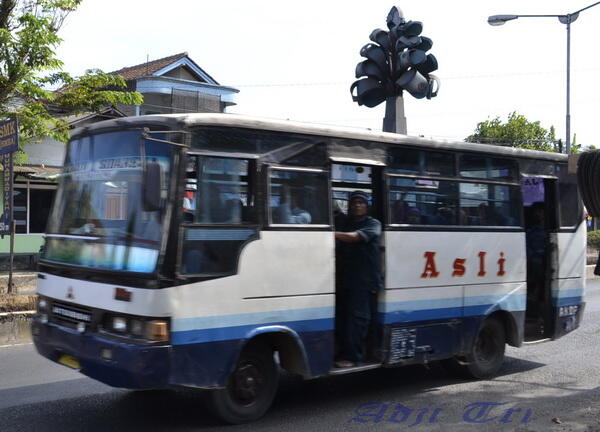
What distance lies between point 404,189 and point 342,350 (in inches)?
71.7

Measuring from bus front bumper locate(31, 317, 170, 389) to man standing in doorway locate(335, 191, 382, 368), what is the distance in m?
2.15

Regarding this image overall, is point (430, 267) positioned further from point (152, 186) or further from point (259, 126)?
point (152, 186)

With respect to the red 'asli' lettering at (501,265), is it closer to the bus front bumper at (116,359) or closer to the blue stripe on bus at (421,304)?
the blue stripe on bus at (421,304)

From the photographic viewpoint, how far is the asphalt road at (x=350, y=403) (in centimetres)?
589

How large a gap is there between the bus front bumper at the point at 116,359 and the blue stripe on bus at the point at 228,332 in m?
0.15

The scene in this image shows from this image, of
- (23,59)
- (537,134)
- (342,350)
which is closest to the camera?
(342,350)

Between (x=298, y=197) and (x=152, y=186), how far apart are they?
4.97 feet

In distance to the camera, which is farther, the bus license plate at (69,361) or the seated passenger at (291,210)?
the seated passenger at (291,210)

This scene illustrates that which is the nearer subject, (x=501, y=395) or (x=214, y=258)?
(x=214, y=258)

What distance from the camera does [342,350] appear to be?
6773 mm

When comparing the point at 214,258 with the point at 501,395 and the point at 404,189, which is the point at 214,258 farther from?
the point at 501,395

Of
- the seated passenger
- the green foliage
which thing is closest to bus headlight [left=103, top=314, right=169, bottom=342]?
the seated passenger

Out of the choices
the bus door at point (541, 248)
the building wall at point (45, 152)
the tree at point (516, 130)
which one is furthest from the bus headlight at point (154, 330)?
the tree at point (516, 130)

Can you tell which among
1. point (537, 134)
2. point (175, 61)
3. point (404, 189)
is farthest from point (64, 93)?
point (537, 134)
